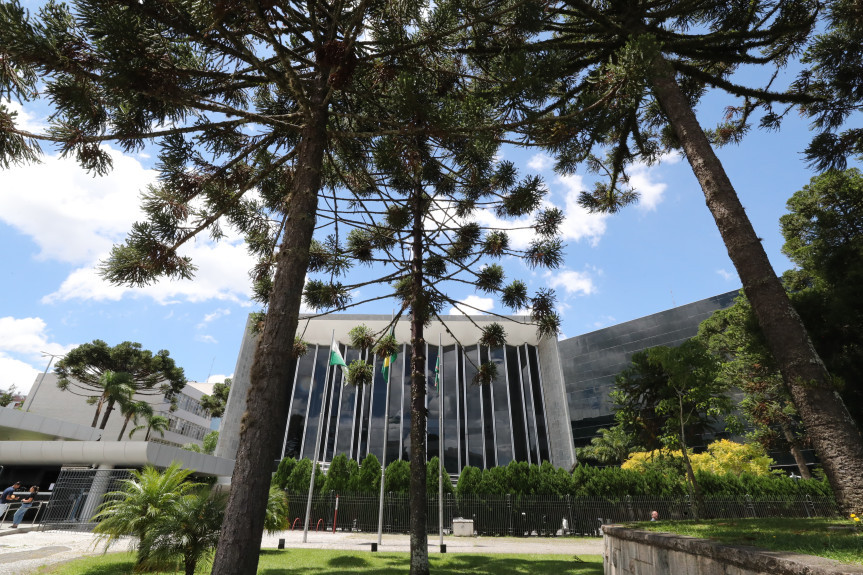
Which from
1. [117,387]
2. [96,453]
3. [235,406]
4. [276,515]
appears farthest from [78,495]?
[117,387]

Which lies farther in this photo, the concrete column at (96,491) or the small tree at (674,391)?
the concrete column at (96,491)

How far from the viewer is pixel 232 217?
8641 mm

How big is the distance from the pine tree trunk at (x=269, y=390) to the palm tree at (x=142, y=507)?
451 cm

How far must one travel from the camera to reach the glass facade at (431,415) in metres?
35.6

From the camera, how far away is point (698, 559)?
13.4 feet

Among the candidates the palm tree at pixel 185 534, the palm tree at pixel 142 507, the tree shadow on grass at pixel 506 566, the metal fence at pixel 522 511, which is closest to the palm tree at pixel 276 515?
the palm tree at pixel 142 507

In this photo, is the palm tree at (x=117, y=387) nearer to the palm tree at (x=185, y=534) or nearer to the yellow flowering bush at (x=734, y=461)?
the palm tree at (x=185, y=534)

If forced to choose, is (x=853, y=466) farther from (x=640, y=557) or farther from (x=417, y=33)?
(x=417, y=33)

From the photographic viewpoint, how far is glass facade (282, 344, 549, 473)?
117 feet

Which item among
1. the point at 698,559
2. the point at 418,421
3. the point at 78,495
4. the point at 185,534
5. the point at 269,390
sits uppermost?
the point at 418,421

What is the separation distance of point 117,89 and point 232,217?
Result: 3539mm

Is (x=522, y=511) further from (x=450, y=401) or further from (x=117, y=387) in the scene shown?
(x=117, y=387)

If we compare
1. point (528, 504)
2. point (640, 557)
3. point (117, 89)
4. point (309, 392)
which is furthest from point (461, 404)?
point (117, 89)

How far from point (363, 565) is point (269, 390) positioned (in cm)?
836
